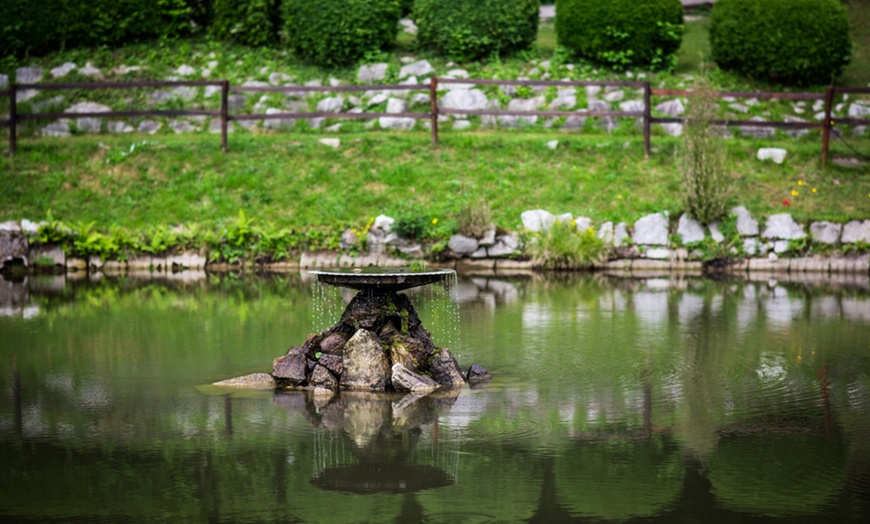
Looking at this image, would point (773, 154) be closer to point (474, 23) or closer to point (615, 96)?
point (615, 96)

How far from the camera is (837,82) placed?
2589 cm

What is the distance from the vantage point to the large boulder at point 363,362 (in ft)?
36.9

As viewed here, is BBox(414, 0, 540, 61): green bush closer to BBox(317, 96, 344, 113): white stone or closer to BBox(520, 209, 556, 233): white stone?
BBox(317, 96, 344, 113): white stone

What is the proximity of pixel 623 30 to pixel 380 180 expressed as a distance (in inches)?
272

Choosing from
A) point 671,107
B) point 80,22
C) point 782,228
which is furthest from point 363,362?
point 80,22

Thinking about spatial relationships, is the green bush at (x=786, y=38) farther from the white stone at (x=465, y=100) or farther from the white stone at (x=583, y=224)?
the white stone at (x=583, y=224)

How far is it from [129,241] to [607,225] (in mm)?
8810

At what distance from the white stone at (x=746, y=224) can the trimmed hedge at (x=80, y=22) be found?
45.7ft

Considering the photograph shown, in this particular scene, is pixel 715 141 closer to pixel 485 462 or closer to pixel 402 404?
pixel 402 404

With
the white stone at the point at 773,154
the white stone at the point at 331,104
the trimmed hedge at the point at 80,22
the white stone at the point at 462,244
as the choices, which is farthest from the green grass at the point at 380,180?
the trimmed hedge at the point at 80,22

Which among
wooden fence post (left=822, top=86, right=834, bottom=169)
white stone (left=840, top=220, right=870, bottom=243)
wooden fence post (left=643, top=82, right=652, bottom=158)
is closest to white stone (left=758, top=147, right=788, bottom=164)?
wooden fence post (left=822, top=86, right=834, bottom=169)

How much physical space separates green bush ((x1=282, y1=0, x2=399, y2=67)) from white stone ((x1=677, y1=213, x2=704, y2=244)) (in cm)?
873

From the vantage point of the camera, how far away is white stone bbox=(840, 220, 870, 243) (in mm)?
20734

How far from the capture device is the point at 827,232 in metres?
20.8
